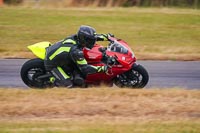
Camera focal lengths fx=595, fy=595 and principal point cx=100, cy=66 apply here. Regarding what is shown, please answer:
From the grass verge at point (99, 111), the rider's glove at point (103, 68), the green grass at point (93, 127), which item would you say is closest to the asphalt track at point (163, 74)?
the rider's glove at point (103, 68)

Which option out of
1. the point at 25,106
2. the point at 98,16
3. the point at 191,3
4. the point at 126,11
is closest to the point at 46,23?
the point at 98,16

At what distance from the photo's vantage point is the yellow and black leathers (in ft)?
42.0

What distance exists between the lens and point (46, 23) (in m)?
25.7

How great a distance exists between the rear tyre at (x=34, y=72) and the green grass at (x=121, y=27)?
16.8ft

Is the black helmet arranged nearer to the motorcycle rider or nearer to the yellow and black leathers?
the motorcycle rider

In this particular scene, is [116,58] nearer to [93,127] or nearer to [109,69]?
[109,69]

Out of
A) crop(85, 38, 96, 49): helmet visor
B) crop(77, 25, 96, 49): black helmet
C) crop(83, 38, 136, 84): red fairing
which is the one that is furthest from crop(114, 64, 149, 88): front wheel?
crop(77, 25, 96, 49): black helmet

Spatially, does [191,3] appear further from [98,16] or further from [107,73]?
[107,73]

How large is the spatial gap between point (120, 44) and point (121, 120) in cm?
359

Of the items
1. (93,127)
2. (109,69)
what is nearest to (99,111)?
(93,127)

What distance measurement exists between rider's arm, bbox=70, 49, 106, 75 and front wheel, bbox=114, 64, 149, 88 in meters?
0.57

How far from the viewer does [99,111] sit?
34.4 feet

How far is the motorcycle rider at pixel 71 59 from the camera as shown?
12781 mm

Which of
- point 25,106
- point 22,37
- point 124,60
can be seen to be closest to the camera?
point 25,106
